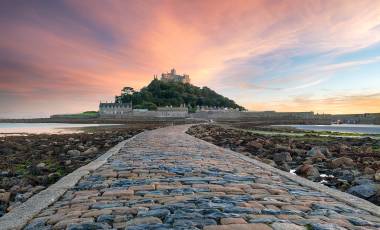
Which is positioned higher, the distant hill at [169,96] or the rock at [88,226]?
the distant hill at [169,96]

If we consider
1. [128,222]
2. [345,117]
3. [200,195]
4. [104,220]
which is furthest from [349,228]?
[345,117]

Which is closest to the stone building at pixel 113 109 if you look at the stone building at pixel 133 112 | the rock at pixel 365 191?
the stone building at pixel 133 112

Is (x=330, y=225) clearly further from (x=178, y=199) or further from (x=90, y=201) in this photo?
(x=90, y=201)

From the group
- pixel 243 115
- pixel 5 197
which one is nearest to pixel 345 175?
pixel 5 197

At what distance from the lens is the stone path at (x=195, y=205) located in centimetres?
331

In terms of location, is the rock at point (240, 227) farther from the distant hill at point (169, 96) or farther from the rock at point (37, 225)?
the distant hill at point (169, 96)

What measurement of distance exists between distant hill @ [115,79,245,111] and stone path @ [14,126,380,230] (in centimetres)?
10686

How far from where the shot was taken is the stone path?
3309 millimetres

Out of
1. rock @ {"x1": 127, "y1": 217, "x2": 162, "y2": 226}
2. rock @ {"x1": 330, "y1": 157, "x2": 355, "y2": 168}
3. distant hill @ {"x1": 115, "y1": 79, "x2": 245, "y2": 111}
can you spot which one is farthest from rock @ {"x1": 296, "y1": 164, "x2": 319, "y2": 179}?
distant hill @ {"x1": 115, "y1": 79, "x2": 245, "y2": 111}

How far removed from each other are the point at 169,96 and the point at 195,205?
401 feet

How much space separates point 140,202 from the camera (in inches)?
162

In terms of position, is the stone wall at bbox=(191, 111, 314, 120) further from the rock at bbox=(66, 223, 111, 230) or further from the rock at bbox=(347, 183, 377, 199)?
the rock at bbox=(66, 223, 111, 230)

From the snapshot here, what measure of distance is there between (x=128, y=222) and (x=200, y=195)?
4.36 ft

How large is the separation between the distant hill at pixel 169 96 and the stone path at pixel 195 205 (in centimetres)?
10686
